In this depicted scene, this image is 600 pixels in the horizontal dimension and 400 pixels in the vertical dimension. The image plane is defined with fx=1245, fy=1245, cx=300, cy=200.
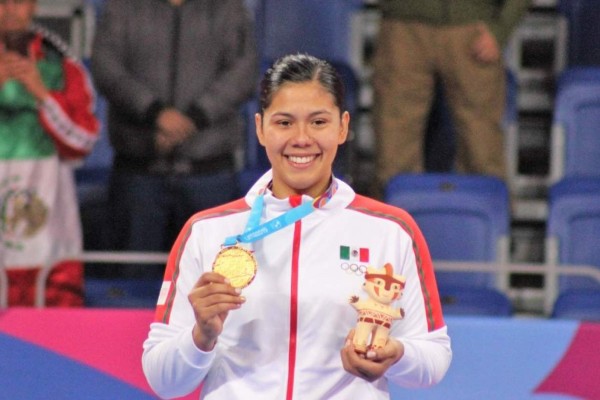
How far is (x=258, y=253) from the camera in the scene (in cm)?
244

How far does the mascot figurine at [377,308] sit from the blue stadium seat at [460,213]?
9.28 feet

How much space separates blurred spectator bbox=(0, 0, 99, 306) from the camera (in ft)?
16.4

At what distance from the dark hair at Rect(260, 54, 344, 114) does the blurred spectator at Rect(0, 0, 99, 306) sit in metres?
2.72

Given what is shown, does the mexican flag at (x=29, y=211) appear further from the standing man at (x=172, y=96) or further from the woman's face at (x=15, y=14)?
the woman's face at (x=15, y=14)

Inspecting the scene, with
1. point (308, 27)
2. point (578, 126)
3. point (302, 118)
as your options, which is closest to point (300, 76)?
point (302, 118)

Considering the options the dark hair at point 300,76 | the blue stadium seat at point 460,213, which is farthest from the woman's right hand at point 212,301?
the blue stadium seat at point 460,213

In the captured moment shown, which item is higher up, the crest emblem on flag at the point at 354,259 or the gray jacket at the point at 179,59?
the gray jacket at the point at 179,59

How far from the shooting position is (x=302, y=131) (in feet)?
7.88

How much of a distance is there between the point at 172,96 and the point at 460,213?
1.31 m

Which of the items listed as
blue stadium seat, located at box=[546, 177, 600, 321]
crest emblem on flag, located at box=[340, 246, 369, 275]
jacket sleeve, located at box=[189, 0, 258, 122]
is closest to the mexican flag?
jacket sleeve, located at box=[189, 0, 258, 122]

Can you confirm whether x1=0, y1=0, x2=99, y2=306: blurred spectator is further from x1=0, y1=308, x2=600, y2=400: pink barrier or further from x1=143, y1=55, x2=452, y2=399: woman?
x1=143, y1=55, x2=452, y2=399: woman

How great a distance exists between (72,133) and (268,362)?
288cm

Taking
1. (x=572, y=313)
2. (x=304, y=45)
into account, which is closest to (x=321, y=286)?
(x=572, y=313)

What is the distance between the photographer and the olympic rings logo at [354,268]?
2.41 metres
